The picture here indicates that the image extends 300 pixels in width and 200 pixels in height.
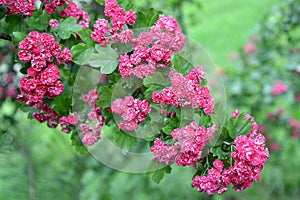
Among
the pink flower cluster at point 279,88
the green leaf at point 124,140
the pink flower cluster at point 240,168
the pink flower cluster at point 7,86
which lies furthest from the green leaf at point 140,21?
the pink flower cluster at point 279,88

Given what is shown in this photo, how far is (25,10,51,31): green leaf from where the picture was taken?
135 cm

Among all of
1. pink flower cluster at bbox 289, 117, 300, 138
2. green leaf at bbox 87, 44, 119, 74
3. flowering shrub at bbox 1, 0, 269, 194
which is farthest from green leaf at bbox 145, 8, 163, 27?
pink flower cluster at bbox 289, 117, 300, 138

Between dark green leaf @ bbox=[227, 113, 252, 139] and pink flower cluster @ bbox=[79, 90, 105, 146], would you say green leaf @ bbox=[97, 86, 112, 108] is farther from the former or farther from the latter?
dark green leaf @ bbox=[227, 113, 252, 139]

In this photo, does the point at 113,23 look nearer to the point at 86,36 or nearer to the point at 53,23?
the point at 86,36

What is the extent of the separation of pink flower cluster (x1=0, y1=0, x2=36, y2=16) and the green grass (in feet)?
16.7

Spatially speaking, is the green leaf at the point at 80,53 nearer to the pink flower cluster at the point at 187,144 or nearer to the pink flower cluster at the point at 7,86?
the pink flower cluster at the point at 187,144

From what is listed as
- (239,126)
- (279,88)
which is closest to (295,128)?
(279,88)

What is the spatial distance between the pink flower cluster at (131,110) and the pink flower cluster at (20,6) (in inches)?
15.2

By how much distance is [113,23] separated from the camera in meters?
1.32

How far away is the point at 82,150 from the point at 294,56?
208cm

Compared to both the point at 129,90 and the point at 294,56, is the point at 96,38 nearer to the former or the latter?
the point at 129,90

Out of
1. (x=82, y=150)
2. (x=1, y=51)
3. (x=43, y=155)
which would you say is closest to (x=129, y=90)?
(x=82, y=150)

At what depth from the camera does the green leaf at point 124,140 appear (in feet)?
4.32

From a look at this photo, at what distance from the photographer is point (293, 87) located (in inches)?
126
